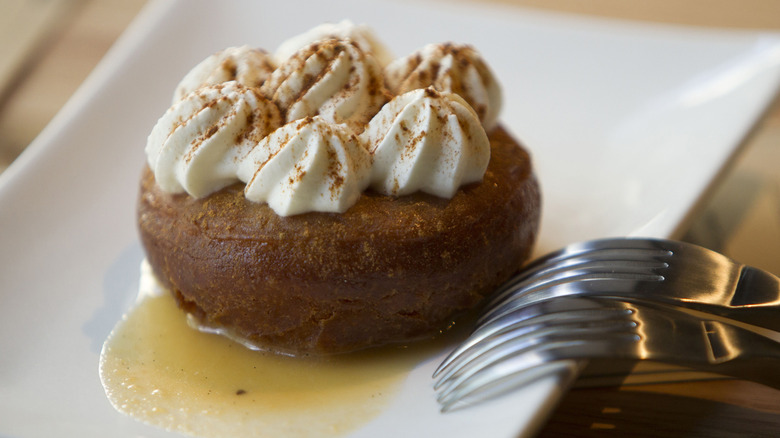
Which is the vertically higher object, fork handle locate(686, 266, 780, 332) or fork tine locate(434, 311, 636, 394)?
fork handle locate(686, 266, 780, 332)

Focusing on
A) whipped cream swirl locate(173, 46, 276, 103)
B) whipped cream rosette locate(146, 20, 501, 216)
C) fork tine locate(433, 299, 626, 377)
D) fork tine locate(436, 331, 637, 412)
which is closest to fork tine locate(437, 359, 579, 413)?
fork tine locate(436, 331, 637, 412)

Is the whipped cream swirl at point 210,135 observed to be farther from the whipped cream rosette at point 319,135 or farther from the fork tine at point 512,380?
the fork tine at point 512,380

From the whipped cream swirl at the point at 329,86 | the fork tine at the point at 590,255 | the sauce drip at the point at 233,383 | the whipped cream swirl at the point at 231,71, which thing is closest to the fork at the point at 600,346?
the fork tine at the point at 590,255

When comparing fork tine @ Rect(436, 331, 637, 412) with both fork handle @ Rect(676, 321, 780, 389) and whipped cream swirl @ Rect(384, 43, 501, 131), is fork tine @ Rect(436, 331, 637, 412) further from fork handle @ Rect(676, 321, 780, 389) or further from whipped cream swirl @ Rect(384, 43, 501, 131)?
whipped cream swirl @ Rect(384, 43, 501, 131)

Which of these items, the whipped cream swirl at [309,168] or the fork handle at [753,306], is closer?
the fork handle at [753,306]

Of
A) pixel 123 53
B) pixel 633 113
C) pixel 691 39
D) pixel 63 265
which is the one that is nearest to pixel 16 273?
pixel 63 265

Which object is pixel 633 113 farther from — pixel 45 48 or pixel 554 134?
pixel 45 48
